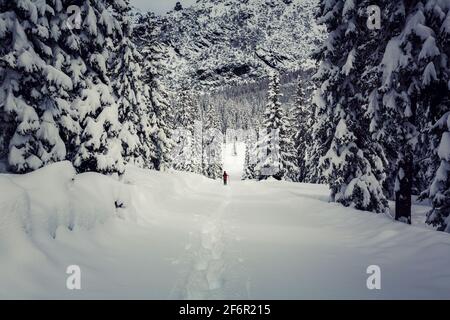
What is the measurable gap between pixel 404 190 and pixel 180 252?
9571mm

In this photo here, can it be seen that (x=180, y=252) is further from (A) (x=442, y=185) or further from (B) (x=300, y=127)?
(B) (x=300, y=127)

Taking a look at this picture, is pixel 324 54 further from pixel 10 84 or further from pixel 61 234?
pixel 61 234

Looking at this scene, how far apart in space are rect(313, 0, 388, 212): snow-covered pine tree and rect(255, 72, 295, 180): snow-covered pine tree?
27.4m

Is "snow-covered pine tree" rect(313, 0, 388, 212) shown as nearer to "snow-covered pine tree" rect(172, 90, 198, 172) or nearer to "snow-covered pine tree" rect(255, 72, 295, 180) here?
"snow-covered pine tree" rect(255, 72, 295, 180)

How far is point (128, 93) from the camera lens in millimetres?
25641

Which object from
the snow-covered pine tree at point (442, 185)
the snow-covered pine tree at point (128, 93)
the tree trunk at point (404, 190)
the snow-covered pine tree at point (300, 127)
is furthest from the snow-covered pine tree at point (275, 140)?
the snow-covered pine tree at point (442, 185)

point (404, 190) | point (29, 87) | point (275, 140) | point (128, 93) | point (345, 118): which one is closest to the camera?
point (29, 87)

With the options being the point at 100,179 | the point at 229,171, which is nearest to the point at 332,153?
the point at 100,179

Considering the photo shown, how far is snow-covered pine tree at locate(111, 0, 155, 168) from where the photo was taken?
65.6ft

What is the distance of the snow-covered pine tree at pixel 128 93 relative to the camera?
65.6ft

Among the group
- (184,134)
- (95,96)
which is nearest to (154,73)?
(95,96)

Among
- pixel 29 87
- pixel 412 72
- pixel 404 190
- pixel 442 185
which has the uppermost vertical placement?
pixel 412 72

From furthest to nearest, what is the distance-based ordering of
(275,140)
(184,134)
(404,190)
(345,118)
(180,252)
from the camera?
(184,134), (275,140), (345,118), (404,190), (180,252)

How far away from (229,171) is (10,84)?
11729 centimetres
